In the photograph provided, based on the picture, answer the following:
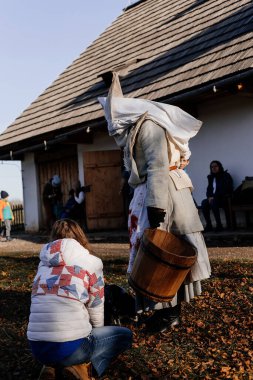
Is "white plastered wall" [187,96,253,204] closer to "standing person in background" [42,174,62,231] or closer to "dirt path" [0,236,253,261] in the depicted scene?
"dirt path" [0,236,253,261]

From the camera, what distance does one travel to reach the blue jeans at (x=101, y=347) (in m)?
3.21

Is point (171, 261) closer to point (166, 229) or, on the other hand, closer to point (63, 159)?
point (166, 229)

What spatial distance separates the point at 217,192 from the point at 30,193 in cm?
752

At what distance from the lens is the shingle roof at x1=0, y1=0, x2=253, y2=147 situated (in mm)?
10227

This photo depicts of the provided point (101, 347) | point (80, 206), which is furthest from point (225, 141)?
point (101, 347)

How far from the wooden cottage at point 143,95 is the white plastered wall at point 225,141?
0.06ft

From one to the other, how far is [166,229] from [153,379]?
1.05m

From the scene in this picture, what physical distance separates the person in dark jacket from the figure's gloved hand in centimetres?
618

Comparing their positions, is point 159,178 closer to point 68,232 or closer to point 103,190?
point 68,232

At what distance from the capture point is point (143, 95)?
11289 millimetres

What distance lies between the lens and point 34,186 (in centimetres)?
1569

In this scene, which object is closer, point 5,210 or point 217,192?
point 217,192

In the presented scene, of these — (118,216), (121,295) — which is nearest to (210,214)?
(118,216)

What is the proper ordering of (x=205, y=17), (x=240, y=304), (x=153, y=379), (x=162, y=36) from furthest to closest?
(x=162, y=36)
(x=205, y=17)
(x=240, y=304)
(x=153, y=379)
